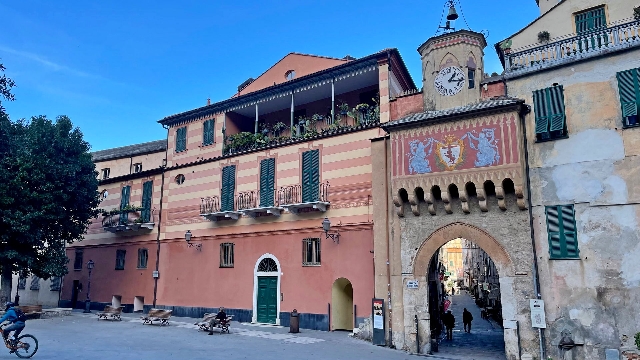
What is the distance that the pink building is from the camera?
1986 centimetres

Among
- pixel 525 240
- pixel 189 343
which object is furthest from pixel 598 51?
pixel 189 343

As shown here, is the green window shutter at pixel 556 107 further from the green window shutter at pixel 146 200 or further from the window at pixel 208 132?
the green window shutter at pixel 146 200

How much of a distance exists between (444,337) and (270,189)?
10.6m

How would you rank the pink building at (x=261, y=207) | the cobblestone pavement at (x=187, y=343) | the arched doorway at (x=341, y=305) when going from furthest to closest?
the pink building at (x=261, y=207) → the arched doorway at (x=341, y=305) → the cobblestone pavement at (x=187, y=343)

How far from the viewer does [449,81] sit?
1669 centimetres

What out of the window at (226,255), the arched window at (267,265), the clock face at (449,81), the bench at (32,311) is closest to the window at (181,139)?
the window at (226,255)

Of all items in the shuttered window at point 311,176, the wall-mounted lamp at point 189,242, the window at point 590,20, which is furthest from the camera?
the wall-mounted lamp at point 189,242

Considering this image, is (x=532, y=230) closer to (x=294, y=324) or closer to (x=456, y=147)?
(x=456, y=147)

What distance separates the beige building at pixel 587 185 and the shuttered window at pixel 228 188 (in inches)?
576

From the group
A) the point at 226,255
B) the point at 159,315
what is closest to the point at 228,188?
the point at 226,255

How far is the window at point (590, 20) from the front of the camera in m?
17.4

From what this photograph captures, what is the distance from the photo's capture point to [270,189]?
73.3ft

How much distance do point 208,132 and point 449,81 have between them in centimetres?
1480

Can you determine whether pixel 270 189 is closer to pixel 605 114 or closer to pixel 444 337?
pixel 444 337
